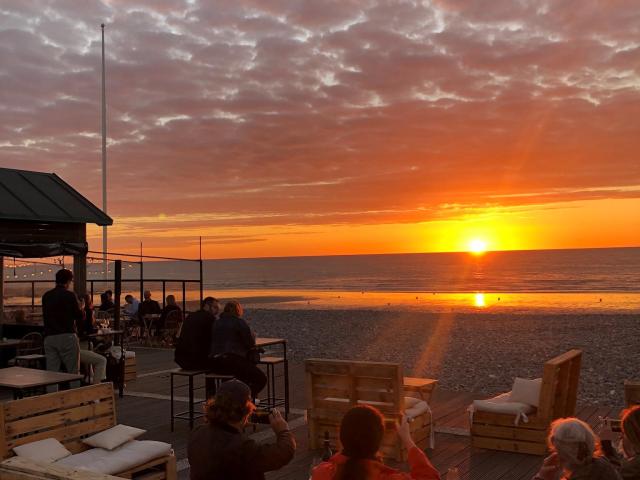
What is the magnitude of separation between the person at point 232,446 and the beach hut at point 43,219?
814 centimetres

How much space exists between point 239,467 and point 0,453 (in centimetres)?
246

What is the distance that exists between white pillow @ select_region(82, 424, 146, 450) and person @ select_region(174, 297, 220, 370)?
255cm

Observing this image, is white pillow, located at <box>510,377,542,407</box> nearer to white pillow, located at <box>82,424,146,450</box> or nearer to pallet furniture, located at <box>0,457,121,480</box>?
white pillow, located at <box>82,424,146,450</box>

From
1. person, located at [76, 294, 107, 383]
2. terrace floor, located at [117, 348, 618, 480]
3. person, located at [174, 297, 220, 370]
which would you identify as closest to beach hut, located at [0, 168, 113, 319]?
person, located at [76, 294, 107, 383]

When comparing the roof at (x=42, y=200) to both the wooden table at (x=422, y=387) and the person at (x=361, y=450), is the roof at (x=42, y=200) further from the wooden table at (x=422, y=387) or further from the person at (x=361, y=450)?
the person at (x=361, y=450)

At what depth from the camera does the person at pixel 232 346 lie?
772 centimetres

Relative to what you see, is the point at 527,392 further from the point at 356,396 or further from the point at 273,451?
the point at 273,451

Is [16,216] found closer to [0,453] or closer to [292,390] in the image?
[292,390]

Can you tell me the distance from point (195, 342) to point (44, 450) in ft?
10.5

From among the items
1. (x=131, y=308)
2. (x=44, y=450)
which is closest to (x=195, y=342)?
(x=44, y=450)

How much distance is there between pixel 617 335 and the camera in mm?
22938

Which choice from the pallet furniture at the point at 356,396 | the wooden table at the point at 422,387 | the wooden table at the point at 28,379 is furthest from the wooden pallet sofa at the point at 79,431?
the wooden table at the point at 422,387

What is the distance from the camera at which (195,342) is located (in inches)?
321

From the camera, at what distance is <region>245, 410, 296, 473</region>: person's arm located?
3.51 metres
